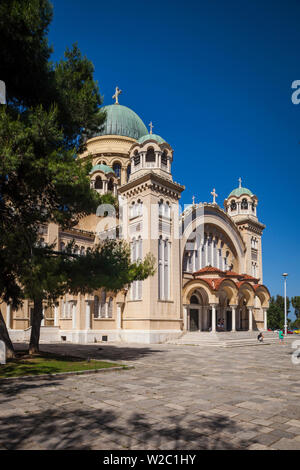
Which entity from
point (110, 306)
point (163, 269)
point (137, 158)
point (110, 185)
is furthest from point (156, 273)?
point (110, 185)

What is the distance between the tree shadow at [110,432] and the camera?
18.5ft

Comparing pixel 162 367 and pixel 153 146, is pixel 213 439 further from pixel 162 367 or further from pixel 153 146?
pixel 153 146

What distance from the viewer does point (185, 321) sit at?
3297 cm

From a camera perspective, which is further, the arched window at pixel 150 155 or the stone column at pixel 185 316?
the stone column at pixel 185 316

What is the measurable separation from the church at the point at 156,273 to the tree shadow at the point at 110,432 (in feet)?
70.9

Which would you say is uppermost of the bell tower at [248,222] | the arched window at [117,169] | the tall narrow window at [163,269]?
the arched window at [117,169]

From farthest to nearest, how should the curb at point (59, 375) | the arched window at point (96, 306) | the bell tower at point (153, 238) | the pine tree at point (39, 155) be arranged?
the arched window at point (96, 306) → the bell tower at point (153, 238) → the pine tree at point (39, 155) → the curb at point (59, 375)

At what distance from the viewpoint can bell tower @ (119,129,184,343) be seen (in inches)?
1158

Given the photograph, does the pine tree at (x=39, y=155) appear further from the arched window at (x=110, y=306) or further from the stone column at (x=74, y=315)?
the arched window at (x=110, y=306)

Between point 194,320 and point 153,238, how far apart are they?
10.2 m

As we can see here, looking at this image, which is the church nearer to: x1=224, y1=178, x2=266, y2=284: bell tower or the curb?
x1=224, y1=178, x2=266, y2=284: bell tower

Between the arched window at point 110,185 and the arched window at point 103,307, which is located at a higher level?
the arched window at point 110,185

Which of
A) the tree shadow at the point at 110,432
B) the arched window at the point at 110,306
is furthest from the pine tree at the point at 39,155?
the arched window at the point at 110,306

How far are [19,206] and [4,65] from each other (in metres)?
5.25
